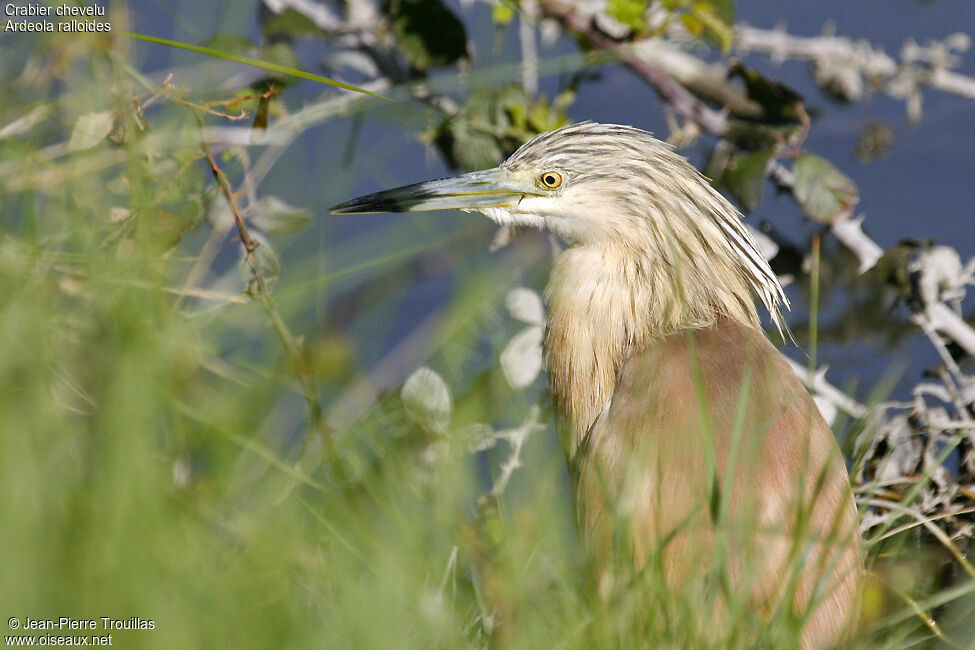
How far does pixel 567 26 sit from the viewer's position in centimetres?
285

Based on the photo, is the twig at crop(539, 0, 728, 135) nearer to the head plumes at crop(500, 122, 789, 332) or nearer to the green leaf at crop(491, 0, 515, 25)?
the green leaf at crop(491, 0, 515, 25)

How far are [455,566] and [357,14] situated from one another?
6.23 ft

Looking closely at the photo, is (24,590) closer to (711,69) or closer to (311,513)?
(311,513)

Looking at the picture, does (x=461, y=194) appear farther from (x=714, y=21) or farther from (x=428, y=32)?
(x=714, y=21)

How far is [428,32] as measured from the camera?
2.79 meters

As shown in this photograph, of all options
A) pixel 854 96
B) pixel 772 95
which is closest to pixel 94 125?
pixel 772 95

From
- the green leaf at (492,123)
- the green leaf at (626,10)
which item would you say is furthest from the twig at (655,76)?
the green leaf at (492,123)

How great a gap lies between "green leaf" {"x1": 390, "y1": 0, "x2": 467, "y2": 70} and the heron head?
56 cm

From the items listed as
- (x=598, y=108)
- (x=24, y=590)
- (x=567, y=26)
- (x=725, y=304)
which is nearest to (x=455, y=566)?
(x=24, y=590)

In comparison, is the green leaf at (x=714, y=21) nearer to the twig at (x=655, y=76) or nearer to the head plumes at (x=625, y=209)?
the twig at (x=655, y=76)

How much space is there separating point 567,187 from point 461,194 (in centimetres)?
24

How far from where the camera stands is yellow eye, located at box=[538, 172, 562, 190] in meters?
2.34

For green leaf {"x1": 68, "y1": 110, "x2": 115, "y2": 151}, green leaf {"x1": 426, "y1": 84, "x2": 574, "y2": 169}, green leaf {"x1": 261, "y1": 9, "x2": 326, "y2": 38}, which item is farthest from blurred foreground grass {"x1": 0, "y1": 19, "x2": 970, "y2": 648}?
green leaf {"x1": 261, "y1": 9, "x2": 326, "y2": 38}

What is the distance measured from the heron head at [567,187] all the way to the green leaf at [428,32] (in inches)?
21.9
